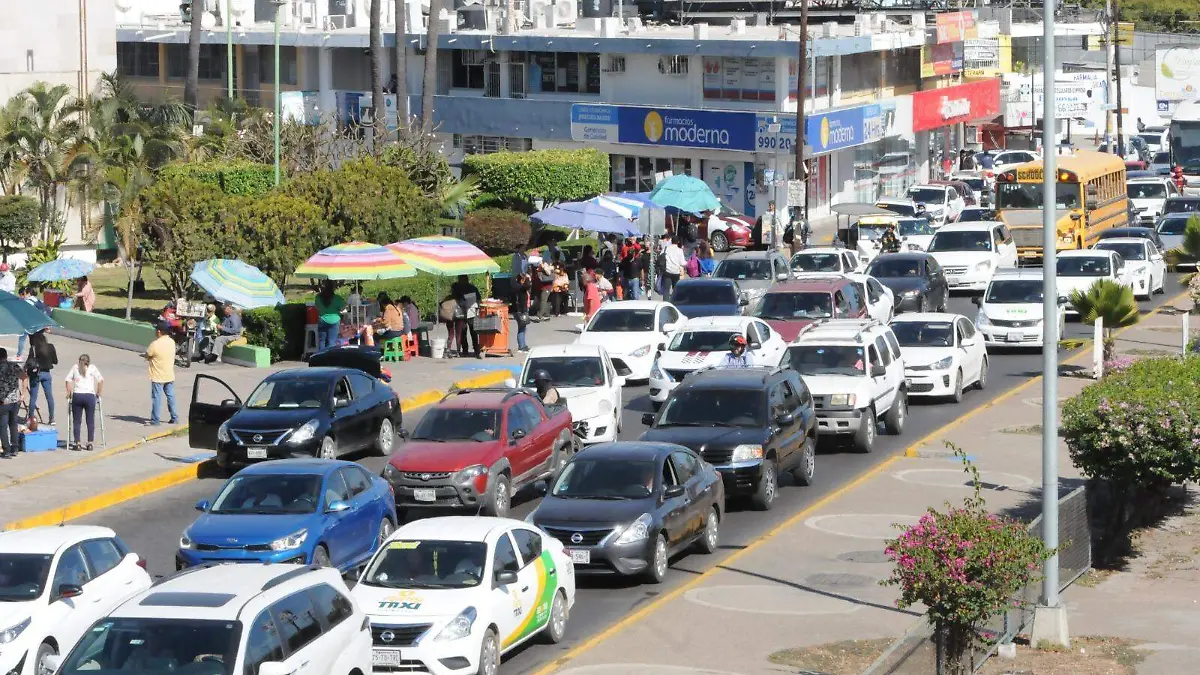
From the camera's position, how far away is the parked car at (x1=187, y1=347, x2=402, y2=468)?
81.7 feet

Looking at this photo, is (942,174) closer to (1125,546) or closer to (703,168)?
(703,168)

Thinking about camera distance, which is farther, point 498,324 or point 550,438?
point 498,324

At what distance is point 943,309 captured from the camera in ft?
138

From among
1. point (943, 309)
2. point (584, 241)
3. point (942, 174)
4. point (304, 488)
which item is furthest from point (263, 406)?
point (942, 174)

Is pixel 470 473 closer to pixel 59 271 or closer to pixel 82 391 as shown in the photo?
pixel 82 391

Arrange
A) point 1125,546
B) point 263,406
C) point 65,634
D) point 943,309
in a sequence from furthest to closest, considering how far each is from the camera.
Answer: point 943,309
point 263,406
point 1125,546
point 65,634

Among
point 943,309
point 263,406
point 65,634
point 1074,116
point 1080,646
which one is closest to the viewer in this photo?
point 65,634

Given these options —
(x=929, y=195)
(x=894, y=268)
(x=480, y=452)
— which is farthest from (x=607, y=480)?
(x=929, y=195)

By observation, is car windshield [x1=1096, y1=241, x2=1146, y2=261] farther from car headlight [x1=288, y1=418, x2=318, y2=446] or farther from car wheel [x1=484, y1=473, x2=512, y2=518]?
car wheel [x1=484, y1=473, x2=512, y2=518]

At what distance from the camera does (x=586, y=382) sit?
27406 millimetres

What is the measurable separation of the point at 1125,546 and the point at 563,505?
7202mm

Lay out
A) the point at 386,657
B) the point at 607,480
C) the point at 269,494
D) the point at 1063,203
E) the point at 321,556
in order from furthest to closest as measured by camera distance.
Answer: the point at 1063,203
the point at 607,480
the point at 269,494
the point at 321,556
the point at 386,657

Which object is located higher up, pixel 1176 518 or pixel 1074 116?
pixel 1074 116

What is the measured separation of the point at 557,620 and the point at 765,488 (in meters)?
6.36
